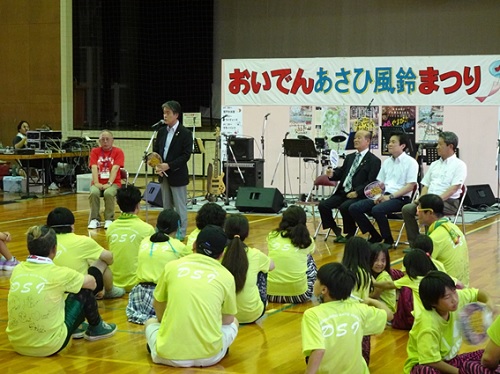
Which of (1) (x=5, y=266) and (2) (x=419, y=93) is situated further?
(2) (x=419, y=93)

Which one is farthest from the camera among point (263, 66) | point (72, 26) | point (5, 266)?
point (72, 26)

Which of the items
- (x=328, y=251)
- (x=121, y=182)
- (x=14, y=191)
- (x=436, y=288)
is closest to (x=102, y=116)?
(x=14, y=191)

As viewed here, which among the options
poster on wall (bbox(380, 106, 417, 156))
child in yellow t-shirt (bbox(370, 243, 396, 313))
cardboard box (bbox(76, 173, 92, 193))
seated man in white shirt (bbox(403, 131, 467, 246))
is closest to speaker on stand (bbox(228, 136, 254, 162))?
poster on wall (bbox(380, 106, 417, 156))

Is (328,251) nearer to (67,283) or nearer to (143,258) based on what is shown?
(143,258)

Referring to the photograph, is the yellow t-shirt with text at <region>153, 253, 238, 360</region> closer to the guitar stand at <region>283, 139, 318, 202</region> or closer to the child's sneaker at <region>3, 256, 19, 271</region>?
the child's sneaker at <region>3, 256, 19, 271</region>

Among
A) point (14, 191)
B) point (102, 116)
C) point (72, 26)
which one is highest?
point (72, 26)

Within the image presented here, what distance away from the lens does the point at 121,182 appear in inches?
435

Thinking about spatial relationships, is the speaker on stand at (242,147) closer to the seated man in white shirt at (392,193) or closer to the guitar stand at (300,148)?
the guitar stand at (300,148)

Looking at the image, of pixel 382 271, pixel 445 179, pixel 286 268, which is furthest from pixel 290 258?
pixel 445 179

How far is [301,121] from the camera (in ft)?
43.8

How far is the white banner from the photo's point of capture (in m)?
12.3

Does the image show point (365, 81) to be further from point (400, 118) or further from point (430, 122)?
point (430, 122)

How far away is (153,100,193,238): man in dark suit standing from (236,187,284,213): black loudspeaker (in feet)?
10.2

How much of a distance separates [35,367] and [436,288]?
229 centimetres
